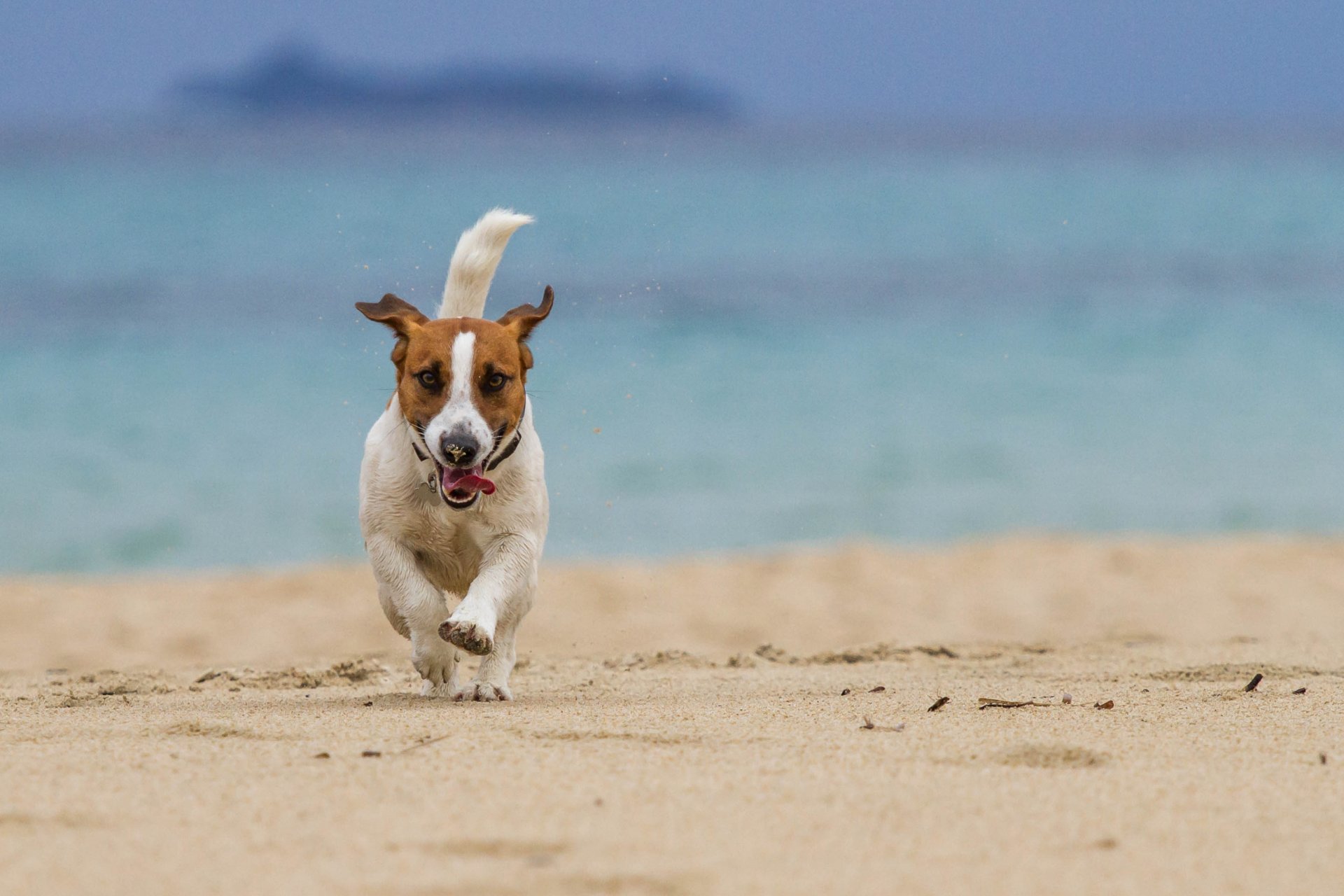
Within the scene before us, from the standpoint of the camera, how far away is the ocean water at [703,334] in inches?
455

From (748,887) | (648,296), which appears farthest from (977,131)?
(748,887)

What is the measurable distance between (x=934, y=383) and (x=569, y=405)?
3.83 m

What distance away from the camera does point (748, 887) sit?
255 cm

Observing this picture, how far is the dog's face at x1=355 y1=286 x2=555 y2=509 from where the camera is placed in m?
4.57

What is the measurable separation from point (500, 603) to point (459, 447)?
2.00ft

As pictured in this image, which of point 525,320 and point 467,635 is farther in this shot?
point 525,320

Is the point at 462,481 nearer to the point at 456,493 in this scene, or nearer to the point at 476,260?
the point at 456,493

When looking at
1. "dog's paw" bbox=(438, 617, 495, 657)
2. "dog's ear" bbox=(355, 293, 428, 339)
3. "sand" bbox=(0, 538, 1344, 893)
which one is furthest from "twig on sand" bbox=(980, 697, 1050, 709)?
"dog's ear" bbox=(355, 293, 428, 339)

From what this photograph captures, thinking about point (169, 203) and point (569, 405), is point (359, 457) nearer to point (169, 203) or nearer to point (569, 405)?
point (569, 405)

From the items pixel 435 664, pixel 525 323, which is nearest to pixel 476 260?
pixel 525 323

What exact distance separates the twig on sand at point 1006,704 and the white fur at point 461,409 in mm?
1621

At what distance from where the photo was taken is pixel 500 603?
4.88 m

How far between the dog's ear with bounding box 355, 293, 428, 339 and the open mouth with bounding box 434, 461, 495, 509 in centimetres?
50

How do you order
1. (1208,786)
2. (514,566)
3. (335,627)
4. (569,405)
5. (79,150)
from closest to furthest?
1. (1208,786)
2. (514,566)
3. (335,627)
4. (569,405)
5. (79,150)
